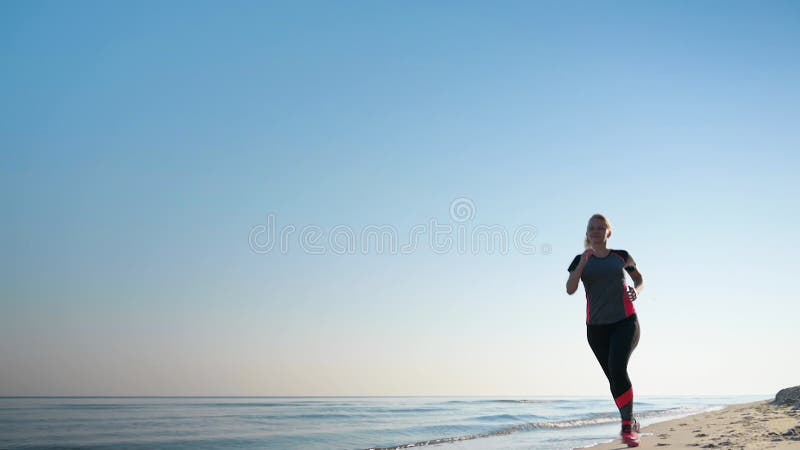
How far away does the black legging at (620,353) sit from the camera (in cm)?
509

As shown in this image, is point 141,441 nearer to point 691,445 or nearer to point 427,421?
point 427,421

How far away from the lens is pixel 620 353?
5086 millimetres

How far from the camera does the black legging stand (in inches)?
201

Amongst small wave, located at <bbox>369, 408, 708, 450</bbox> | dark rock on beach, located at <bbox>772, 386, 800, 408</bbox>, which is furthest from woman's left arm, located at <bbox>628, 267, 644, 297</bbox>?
dark rock on beach, located at <bbox>772, 386, 800, 408</bbox>

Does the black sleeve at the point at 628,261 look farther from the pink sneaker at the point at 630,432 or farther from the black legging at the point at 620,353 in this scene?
the pink sneaker at the point at 630,432

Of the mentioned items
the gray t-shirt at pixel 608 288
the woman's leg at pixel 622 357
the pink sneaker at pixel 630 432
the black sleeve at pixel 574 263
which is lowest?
the pink sneaker at pixel 630 432

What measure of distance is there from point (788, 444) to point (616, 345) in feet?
5.40

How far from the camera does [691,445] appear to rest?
590 centimetres

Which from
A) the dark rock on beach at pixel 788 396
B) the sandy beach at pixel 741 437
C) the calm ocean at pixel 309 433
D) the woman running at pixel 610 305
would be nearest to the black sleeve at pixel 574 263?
the woman running at pixel 610 305

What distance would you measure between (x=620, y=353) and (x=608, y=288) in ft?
1.79

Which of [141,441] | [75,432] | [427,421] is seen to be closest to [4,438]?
[75,432]

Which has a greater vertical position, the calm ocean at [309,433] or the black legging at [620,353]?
the black legging at [620,353]

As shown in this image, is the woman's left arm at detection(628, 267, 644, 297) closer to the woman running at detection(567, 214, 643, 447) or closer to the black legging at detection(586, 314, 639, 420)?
the woman running at detection(567, 214, 643, 447)

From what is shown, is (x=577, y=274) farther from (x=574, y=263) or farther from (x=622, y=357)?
(x=622, y=357)
